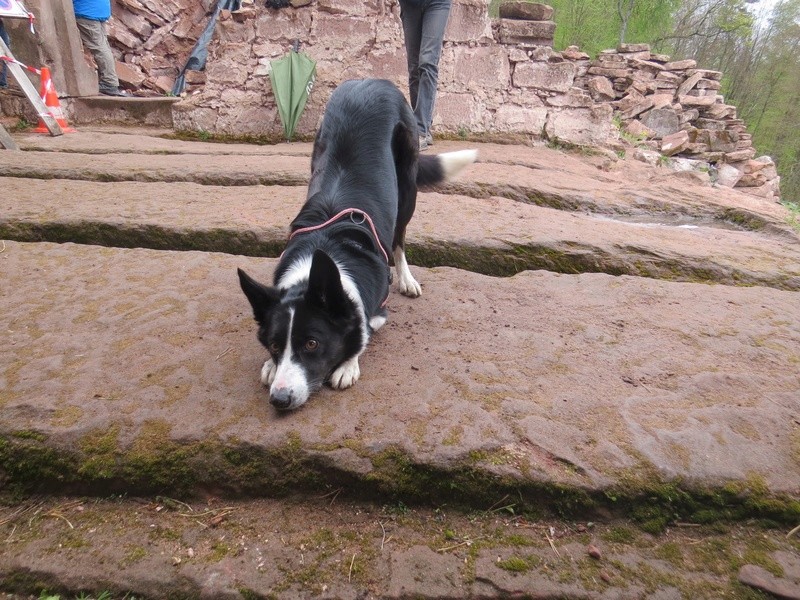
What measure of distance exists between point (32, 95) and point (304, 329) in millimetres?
6053

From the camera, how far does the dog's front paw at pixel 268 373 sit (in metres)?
1.83

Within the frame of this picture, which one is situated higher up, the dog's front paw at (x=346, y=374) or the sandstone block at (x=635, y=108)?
the sandstone block at (x=635, y=108)

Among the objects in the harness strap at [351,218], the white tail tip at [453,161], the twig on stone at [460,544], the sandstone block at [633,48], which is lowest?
the twig on stone at [460,544]

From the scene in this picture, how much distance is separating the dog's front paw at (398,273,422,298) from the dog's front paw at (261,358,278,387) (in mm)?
929

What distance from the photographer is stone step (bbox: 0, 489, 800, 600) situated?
1303mm

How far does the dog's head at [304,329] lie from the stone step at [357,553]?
382mm

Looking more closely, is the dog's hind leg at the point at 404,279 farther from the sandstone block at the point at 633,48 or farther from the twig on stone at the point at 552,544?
the sandstone block at the point at 633,48

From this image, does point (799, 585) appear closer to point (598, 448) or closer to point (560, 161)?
point (598, 448)

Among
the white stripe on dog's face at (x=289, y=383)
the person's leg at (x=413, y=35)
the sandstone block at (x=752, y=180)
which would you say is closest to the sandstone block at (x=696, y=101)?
the sandstone block at (x=752, y=180)

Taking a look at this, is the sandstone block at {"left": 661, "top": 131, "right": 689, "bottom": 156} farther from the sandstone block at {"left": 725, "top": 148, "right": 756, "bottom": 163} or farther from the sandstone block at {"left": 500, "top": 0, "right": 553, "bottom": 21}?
the sandstone block at {"left": 500, "top": 0, "right": 553, "bottom": 21}

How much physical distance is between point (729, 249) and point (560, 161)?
2697 millimetres

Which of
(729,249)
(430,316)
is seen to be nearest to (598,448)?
(430,316)

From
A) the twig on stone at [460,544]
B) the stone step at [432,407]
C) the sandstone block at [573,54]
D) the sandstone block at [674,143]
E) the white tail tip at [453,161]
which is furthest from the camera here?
the sandstone block at [573,54]

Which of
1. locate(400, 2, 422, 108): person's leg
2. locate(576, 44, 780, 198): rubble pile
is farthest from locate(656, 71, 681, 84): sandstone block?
locate(400, 2, 422, 108): person's leg
